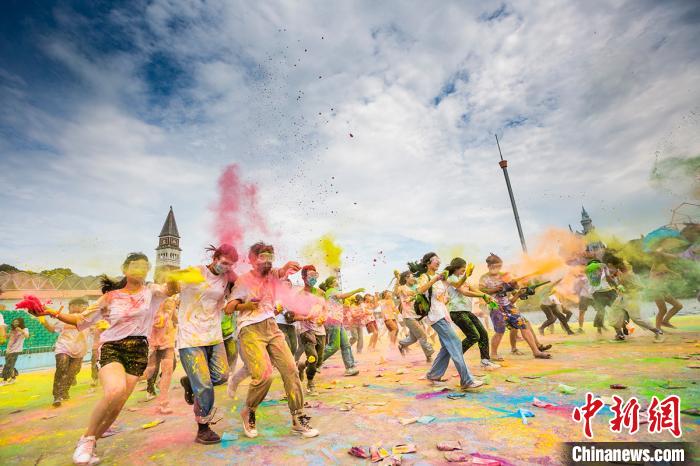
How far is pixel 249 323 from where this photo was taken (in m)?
4.15

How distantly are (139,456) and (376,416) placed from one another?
279 cm

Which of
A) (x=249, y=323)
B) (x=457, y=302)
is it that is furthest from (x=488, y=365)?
(x=249, y=323)

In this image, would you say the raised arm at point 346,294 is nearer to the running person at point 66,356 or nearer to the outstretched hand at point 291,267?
the outstretched hand at point 291,267

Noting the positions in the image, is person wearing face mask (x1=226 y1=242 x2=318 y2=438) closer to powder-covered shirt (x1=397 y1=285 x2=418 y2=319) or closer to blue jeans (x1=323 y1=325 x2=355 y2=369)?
blue jeans (x1=323 y1=325 x2=355 y2=369)

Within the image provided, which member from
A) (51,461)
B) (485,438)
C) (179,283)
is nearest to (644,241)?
(485,438)

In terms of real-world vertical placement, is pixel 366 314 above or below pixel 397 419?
above

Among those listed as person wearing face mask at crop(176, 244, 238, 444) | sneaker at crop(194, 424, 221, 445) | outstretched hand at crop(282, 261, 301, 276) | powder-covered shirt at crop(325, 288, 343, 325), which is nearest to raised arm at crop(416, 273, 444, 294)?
outstretched hand at crop(282, 261, 301, 276)

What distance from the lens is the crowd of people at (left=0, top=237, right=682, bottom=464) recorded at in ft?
12.7

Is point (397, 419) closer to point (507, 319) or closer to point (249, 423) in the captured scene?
point (249, 423)

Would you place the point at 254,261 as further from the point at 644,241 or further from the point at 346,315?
the point at 644,241

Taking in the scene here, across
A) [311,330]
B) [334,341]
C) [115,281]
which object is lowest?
[334,341]

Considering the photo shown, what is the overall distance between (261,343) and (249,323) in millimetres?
293

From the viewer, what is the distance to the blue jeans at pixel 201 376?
3.87 metres

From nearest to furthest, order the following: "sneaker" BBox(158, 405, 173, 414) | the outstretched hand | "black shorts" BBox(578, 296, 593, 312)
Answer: the outstretched hand < "sneaker" BBox(158, 405, 173, 414) < "black shorts" BBox(578, 296, 593, 312)
